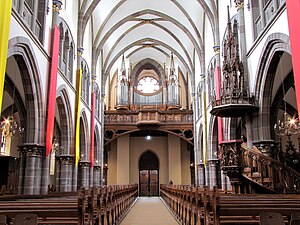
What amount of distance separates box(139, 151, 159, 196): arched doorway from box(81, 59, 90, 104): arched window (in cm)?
1218

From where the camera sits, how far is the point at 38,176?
12.6 meters

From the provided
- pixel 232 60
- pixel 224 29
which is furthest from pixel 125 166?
pixel 232 60

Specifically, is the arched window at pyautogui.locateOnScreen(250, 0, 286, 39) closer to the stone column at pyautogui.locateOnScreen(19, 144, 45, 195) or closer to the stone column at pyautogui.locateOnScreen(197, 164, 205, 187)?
the stone column at pyautogui.locateOnScreen(19, 144, 45, 195)

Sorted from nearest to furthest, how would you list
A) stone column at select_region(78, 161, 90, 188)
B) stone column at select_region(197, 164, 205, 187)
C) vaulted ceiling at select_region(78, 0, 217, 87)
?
stone column at select_region(78, 161, 90, 188), vaulted ceiling at select_region(78, 0, 217, 87), stone column at select_region(197, 164, 205, 187)

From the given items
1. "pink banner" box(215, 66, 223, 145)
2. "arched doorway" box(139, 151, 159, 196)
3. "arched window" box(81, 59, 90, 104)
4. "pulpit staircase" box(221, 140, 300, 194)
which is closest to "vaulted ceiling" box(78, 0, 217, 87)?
"arched window" box(81, 59, 90, 104)

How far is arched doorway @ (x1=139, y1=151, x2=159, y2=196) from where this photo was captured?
32059 millimetres

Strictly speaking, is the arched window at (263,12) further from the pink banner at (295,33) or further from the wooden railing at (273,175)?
the wooden railing at (273,175)

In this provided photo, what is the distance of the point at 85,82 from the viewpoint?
22.0 metres

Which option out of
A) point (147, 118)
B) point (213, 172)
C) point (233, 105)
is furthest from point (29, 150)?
point (147, 118)

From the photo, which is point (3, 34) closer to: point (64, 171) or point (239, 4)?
point (64, 171)

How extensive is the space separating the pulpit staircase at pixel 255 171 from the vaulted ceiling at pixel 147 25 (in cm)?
923

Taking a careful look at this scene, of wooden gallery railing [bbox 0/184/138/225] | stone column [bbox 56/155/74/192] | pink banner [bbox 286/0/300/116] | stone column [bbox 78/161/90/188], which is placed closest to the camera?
wooden gallery railing [bbox 0/184/138/225]

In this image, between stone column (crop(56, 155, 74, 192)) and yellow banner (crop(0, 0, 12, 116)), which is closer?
yellow banner (crop(0, 0, 12, 116))

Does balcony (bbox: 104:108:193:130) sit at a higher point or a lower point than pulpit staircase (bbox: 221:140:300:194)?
higher
